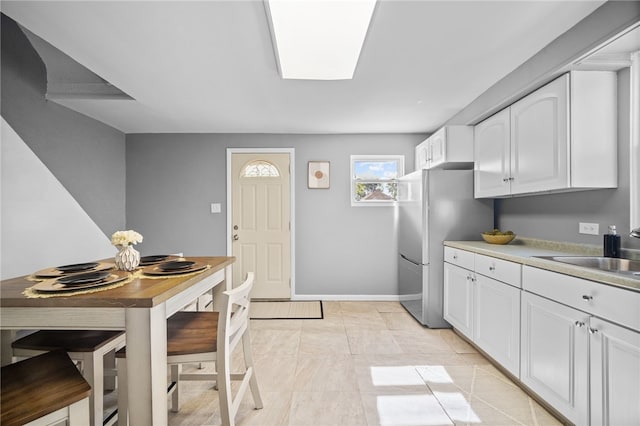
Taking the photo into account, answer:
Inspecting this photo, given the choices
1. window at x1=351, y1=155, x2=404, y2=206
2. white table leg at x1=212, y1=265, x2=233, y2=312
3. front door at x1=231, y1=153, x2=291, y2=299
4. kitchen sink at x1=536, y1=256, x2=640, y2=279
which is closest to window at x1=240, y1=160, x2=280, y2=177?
front door at x1=231, y1=153, x2=291, y2=299

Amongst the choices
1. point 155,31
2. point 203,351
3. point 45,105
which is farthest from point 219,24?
point 45,105

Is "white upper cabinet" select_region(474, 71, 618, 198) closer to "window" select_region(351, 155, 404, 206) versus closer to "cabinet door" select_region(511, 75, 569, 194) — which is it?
"cabinet door" select_region(511, 75, 569, 194)

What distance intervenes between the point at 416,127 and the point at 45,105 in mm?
4205

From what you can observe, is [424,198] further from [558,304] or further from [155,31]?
[155,31]

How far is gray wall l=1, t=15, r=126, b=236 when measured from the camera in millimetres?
2748

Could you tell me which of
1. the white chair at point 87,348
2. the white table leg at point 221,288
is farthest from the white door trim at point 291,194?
the white chair at point 87,348

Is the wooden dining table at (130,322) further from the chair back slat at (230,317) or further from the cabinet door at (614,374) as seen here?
the cabinet door at (614,374)

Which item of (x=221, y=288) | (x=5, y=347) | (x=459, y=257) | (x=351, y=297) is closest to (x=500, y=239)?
(x=459, y=257)

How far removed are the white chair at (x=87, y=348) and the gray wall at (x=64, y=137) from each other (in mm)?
2297

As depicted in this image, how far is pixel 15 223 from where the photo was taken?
2.78 meters

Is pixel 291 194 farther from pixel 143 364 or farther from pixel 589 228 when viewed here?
pixel 143 364

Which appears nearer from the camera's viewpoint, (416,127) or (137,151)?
(416,127)

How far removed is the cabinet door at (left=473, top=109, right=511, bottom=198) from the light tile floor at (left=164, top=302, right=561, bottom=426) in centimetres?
149

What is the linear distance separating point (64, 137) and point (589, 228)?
16.2 feet
